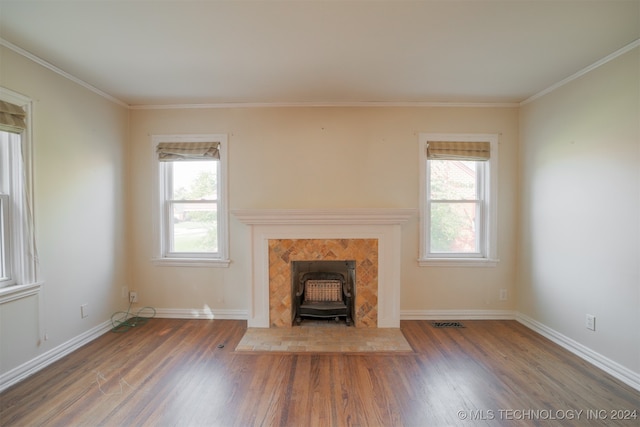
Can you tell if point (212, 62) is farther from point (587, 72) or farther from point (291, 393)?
point (587, 72)

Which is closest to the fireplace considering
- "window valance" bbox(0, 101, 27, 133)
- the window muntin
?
the window muntin

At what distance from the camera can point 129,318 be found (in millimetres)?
3107

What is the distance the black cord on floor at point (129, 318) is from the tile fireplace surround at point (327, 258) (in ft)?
4.23

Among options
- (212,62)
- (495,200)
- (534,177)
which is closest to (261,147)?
(212,62)

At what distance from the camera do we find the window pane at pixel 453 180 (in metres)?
3.20

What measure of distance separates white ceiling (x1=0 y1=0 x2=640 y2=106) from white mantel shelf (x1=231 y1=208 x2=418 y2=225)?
1.27 metres

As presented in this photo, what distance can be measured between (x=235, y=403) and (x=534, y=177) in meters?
3.59

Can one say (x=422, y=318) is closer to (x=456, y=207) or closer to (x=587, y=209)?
(x=456, y=207)

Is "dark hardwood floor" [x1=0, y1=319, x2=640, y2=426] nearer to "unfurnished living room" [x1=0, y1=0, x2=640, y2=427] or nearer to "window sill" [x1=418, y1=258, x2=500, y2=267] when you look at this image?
"unfurnished living room" [x1=0, y1=0, x2=640, y2=427]

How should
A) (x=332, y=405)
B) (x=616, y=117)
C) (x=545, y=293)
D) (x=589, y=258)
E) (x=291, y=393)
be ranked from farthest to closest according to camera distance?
(x=545, y=293)
(x=589, y=258)
(x=616, y=117)
(x=291, y=393)
(x=332, y=405)

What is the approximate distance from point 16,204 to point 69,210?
1.26 feet


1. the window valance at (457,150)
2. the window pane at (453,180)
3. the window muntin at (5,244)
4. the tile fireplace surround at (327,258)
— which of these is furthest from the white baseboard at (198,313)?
the window valance at (457,150)

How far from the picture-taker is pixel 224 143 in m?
3.13

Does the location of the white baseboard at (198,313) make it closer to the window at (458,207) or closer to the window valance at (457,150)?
the window at (458,207)
